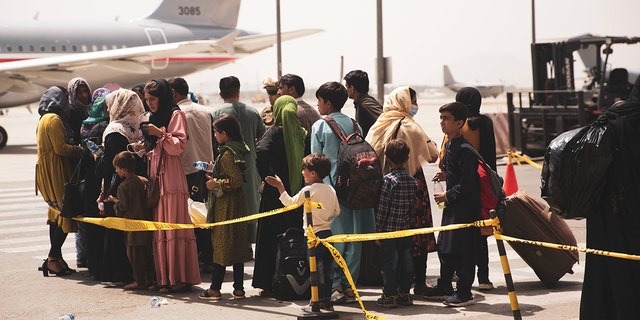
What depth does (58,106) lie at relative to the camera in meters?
10.2

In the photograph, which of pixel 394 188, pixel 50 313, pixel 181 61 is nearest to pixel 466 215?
pixel 394 188

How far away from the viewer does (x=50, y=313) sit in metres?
8.26

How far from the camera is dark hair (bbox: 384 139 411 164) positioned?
26.8 feet

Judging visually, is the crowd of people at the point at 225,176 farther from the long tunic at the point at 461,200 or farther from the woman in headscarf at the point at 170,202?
the long tunic at the point at 461,200

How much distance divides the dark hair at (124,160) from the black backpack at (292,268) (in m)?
1.71

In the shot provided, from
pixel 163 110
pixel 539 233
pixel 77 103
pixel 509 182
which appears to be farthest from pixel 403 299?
pixel 509 182

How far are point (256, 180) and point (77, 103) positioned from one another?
204 centimetres

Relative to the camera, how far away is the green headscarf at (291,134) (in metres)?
8.75

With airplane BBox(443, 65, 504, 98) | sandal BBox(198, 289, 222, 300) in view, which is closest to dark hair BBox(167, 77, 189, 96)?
sandal BBox(198, 289, 222, 300)

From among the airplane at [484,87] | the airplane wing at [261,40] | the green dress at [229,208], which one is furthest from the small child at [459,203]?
the airplane at [484,87]

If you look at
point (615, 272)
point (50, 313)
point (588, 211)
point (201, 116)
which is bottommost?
point (50, 313)

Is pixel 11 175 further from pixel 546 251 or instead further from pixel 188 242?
pixel 546 251

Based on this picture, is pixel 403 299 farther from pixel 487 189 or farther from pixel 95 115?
pixel 95 115

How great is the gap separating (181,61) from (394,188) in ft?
120
